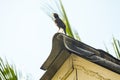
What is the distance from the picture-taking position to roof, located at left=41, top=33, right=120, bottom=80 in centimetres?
256

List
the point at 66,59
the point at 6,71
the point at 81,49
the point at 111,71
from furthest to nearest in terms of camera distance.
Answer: the point at 6,71 → the point at 66,59 → the point at 81,49 → the point at 111,71

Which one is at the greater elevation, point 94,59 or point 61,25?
point 94,59

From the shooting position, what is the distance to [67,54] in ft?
9.45

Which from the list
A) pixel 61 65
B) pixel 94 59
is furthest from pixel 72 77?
pixel 94 59

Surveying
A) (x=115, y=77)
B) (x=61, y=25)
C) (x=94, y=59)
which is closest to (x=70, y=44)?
(x=94, y=59)

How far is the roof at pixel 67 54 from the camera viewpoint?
256cm

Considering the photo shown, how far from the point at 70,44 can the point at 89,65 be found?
0.69ft

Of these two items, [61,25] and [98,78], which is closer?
[98,78]

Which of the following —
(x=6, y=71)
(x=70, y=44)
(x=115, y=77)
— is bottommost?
(x=6, y=71)

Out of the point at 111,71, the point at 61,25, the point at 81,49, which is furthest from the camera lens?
the point at 61,25

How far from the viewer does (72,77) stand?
2.95m

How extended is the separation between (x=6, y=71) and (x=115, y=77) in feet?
4.77

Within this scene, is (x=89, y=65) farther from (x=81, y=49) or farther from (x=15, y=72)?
(x=15, y=72)

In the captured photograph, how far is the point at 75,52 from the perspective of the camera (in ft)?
8.91
